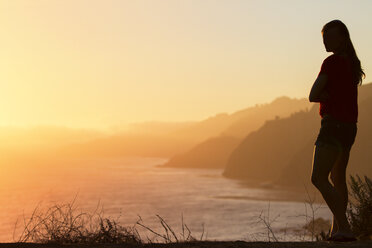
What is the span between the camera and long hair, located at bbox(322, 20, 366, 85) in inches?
227

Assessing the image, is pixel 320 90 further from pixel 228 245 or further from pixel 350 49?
pixel 228 245

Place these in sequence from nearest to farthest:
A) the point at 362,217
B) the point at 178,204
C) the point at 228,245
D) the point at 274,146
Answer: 1. the point at 228,245
2. the point at 362,217
3. the point at 178,204
4. the point at 274,146

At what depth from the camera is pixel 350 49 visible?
19.4 feet

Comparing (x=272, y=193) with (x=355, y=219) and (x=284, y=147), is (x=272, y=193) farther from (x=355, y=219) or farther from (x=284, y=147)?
(x=355, y=219)

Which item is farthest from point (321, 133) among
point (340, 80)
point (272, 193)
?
point (272, 193)

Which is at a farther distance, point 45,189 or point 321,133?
point 45,189

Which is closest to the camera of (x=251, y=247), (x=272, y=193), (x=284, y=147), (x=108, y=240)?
(x=251, y=247)

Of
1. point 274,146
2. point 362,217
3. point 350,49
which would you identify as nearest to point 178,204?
point 274,146

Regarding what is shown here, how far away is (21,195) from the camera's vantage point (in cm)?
12706

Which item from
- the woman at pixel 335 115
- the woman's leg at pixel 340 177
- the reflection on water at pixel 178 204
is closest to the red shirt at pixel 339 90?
the woman at pixel 335 115

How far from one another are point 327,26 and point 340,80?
677 millimetres

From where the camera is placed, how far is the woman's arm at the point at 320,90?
18.6 ft

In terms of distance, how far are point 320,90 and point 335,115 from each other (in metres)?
0.34

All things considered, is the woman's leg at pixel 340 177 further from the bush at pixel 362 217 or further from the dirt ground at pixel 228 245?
the bush at pixel 362 217
